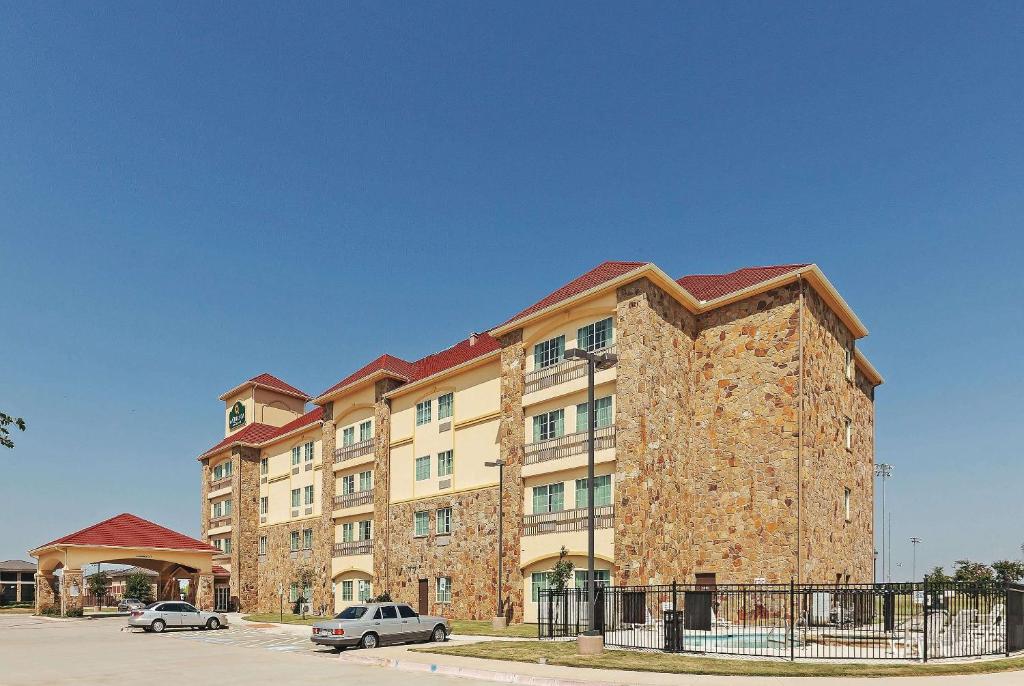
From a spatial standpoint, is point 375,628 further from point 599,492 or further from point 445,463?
point 445,463

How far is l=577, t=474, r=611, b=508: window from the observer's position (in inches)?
1430

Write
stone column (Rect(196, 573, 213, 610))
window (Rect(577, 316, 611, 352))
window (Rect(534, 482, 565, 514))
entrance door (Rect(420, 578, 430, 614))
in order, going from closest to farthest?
window (Rect(577, 316, 611, 352)) → window (Rect(534, 482, 565, 514)) → entrance door (Rect(420, 578, 430, 614)) → stone column (Rect(196, 573, 213, 610))

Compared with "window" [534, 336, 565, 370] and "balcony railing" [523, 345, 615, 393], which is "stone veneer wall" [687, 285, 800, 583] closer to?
"balcony railing" [523, 345, 615, 393]

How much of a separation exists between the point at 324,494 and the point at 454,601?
54.6ft

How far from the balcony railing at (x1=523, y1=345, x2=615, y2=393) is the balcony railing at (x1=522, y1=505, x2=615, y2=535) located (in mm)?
5899

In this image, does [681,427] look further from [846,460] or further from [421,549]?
[421,549]

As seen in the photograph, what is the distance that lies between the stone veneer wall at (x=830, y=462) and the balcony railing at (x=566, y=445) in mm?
8266

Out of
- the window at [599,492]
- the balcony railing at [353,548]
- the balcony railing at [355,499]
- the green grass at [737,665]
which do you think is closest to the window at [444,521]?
the balcony railing at [353,548]

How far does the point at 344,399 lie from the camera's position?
58094 millimetres

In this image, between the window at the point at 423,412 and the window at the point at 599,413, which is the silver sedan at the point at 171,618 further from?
the window at the point at 599,413

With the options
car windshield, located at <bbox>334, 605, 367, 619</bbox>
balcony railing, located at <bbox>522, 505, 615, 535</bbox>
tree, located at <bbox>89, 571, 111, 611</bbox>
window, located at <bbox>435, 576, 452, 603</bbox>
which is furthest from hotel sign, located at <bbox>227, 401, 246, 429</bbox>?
car windshield, located at <bbox>334, 605, 367, 619</bbox>

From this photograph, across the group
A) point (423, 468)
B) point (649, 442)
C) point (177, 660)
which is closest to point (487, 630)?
point (649, 442)

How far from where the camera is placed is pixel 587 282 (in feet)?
133

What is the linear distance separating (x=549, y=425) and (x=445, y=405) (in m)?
10.4
